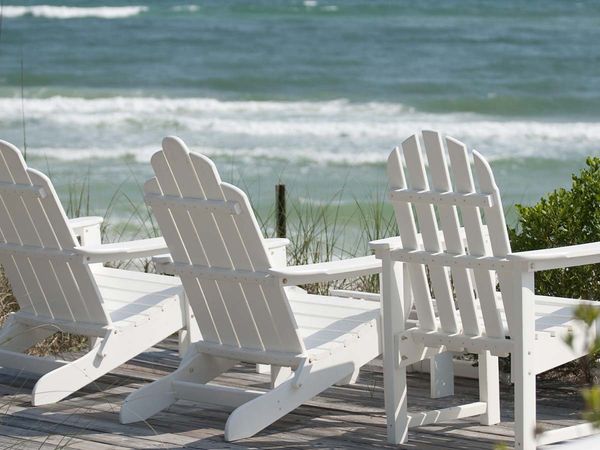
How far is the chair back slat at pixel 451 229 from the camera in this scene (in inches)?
156

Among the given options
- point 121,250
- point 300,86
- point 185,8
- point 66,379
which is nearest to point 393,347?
point 121,250

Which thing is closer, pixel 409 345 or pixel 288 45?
pixel 409 345

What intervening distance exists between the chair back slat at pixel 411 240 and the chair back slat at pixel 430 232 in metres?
0.03

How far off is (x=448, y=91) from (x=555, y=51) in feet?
13.4

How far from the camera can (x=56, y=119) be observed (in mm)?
19453

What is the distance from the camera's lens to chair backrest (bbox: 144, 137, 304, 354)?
4.13 metres

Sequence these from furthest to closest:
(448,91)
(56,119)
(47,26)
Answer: (47,26) → (448,91) → (56,119)

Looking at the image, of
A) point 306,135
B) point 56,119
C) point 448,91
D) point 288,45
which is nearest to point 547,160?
point 306,135

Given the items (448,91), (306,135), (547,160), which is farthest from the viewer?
(448,91)

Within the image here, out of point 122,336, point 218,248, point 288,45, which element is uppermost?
point 288,45

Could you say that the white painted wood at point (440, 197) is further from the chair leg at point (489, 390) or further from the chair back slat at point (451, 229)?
the chair leg at point (489, 390)

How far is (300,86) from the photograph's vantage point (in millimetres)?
22672

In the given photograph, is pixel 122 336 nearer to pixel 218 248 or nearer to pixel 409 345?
pixel 218 248

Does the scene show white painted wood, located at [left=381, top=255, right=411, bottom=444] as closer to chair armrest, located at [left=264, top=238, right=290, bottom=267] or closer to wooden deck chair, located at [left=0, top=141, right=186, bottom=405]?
chair armrest, located at [left=264, top=238, right=290, bottom=267]
